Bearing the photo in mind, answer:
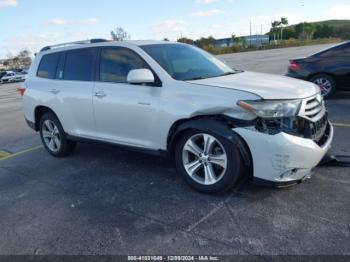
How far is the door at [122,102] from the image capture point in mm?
4301

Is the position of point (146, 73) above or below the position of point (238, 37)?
above

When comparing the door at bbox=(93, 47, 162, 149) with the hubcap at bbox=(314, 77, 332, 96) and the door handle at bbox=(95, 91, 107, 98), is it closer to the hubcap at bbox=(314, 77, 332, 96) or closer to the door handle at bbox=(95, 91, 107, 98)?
the door handle at bbox=(95, 91, 107, 98)

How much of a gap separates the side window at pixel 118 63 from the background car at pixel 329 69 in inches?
221

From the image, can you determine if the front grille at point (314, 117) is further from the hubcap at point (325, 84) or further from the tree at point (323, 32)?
the tree at point (323, 32)

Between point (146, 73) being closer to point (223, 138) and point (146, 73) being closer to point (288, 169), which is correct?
point (223, 138)

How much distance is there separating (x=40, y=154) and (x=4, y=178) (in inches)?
42.6

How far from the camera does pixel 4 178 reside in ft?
17.4

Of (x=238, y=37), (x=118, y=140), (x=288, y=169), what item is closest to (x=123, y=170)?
(x=118, y=140)

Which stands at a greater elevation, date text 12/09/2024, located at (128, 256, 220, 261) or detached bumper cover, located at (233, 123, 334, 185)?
detached bumper cover, located at (233, 123, 334, 185)

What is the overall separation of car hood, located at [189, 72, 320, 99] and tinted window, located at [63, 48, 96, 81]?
181cm

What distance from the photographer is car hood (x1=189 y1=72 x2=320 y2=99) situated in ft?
11.9

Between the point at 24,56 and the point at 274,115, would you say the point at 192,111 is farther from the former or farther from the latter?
the point at 24,56

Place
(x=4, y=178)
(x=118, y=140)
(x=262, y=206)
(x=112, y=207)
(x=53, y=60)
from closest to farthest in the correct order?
(x=262, y=206) < (x=112, y=207) < (x=118, y=140) < (x=4, y=178) < (x=53, y=60)

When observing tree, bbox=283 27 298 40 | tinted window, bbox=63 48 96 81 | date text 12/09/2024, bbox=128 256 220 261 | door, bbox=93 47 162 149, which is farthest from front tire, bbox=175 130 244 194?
tree, bbox=283 27 298 40
